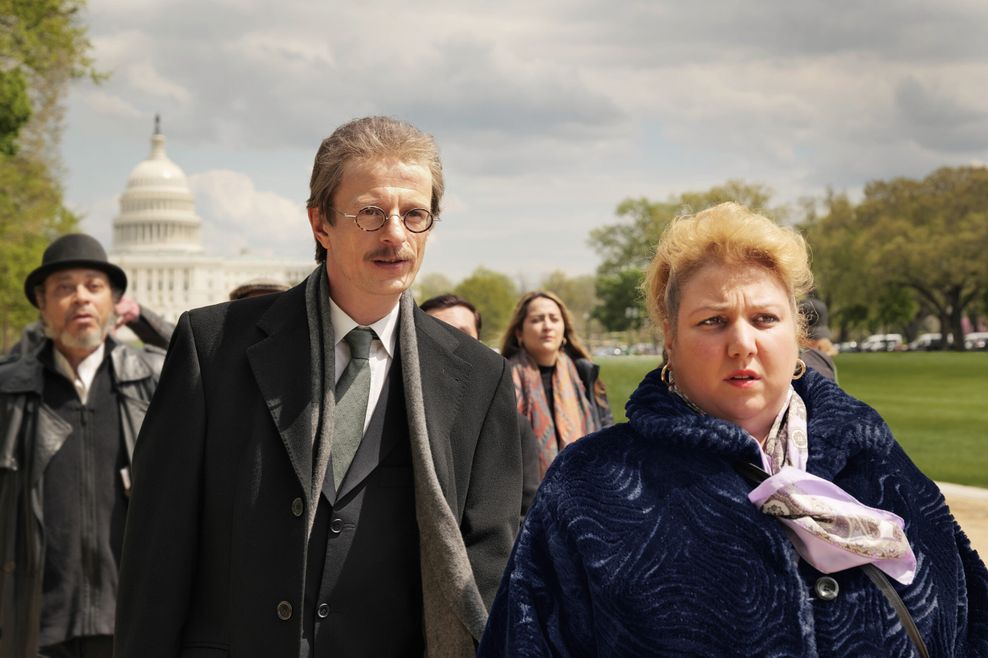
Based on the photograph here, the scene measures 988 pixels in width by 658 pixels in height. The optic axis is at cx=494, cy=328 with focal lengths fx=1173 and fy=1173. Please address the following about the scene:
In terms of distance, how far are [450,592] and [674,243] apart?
3.51ft

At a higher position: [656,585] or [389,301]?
[389,301]

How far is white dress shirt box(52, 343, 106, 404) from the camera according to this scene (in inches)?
215

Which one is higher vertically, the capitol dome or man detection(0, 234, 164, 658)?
the capitol dome

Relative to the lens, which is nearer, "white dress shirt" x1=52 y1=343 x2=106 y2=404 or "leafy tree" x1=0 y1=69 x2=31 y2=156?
"white dress shirt" x1=52 y1=343 x2=106 y2=404

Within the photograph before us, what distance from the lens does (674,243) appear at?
2820mm

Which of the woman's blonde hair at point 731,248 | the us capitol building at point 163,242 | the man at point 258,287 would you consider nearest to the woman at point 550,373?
the man at point 258,287

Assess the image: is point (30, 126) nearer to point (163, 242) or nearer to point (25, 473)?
point (25, 473)

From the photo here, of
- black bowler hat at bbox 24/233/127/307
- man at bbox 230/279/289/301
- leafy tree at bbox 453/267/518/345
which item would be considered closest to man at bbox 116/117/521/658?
black bowler hat at bbox 24/233/127/307

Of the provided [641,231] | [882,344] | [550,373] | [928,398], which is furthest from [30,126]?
[882,344]

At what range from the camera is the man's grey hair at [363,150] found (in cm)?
322

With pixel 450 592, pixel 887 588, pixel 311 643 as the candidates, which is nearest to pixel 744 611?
pixel 887 588

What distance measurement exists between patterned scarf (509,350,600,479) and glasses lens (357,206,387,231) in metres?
3.98

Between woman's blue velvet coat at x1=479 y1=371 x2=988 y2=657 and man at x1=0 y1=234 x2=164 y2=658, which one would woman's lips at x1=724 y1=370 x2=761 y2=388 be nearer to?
woman's blue velvet coat at x1=479 y1=371 x2=988 y2=657

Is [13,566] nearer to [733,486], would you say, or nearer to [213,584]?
[213,584]
